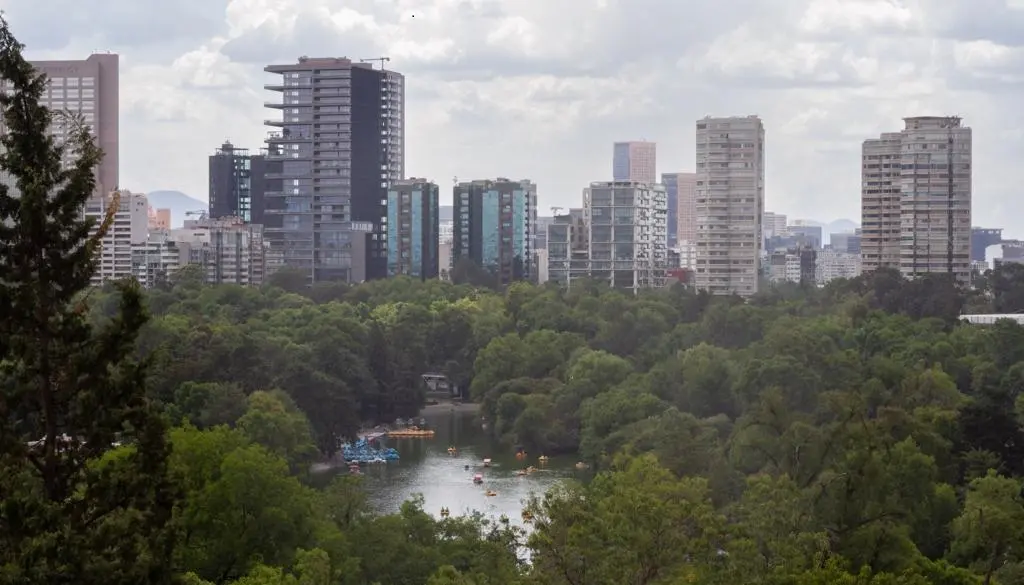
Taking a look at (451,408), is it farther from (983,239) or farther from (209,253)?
(983,239)

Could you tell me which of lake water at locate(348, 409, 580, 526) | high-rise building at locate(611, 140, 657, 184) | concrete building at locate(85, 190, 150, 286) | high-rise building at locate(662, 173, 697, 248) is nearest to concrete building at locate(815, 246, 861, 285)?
high-rise building at locate(662, 173, 697, 248)

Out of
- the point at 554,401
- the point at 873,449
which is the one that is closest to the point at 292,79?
the point at 554,401

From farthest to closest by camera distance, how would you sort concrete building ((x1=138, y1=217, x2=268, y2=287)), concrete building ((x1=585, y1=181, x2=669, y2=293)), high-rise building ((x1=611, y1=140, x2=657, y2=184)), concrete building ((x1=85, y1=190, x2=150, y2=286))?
high-rise building ((x1=611, y1=140, x2=657, y2=184)) → concrete building ((x1=585, y1=181, x2=669, y2=293)) → concrete building ((x1=85, y1=190, x2=150, y2=286)) → concrete building ((x1=138, y1=217, x2=268, y2=287))

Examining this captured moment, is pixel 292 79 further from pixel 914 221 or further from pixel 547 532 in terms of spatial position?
pixel 547 532

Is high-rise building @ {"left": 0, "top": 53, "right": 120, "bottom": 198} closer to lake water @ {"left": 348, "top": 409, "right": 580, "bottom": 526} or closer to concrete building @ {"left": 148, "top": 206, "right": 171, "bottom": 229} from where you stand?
concrete building @ {"left": 148, "top": 206, "right": 171, "bottom": 229}

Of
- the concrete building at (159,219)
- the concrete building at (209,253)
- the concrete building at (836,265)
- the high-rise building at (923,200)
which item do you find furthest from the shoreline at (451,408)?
the concrete building at (836,265)

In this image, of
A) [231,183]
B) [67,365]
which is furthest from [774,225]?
[67,365]
